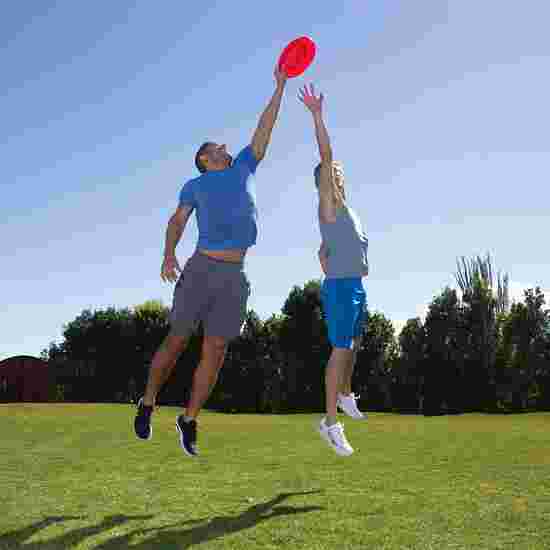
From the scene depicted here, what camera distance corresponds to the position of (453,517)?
600 centimetres

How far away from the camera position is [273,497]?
6.89m

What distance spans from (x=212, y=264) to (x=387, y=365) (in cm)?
4731

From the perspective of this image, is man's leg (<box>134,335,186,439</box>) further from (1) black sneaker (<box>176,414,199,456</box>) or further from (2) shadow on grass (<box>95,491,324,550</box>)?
(2) shadow on grass (<box>95,491,324,550</box>)

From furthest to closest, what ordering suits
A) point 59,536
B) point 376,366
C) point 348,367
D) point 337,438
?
point 376,366, point 348,367, point 337,438, point 59,536

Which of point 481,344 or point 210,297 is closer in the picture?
point 210,297

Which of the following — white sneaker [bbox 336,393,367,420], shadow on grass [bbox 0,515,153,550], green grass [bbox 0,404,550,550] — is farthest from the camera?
white sneaker [bbox 336,393,367,420]

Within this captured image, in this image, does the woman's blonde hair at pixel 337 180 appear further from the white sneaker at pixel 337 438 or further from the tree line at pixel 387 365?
the tree line at pixel 387 365

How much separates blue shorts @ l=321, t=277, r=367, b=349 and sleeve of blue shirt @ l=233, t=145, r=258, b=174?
4.65 ft

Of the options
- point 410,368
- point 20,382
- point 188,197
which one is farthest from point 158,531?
point 20,382

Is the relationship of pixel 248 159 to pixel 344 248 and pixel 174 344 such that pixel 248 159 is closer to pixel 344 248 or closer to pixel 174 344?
pixel 344 248

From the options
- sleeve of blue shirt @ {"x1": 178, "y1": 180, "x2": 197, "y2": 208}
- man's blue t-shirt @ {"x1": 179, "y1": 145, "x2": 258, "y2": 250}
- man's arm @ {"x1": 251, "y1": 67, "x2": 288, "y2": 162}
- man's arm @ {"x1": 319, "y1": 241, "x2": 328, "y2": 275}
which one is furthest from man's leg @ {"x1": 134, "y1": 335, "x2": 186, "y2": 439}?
man's arm @ {"x1": 251, "y1": 67, "x2": 288, "y2": 162}

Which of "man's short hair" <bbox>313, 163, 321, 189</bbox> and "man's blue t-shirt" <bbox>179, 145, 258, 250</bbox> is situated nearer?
"man's blue t-shirt" <bbox>179, 145, 258, 250</bbox>

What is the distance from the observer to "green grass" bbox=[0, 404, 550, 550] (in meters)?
5.40

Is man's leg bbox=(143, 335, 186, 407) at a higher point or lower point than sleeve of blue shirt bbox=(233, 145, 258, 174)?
lower
